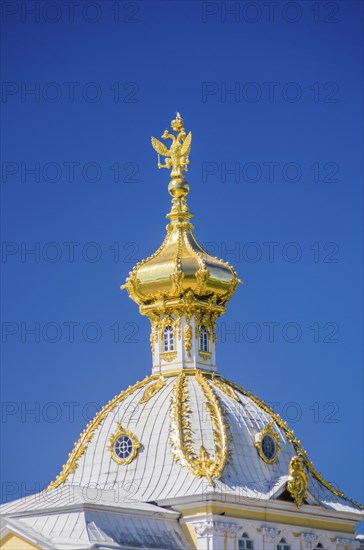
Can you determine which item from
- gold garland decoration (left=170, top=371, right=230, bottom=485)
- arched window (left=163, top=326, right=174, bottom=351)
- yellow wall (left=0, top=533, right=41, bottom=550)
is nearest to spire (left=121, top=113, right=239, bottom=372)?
arched window (left=163, top=326, right=174, bottom=351)

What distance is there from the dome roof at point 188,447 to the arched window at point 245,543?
1.40 meters

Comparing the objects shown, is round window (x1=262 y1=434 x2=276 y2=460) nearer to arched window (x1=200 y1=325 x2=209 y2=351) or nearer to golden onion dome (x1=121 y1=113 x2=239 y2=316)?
arched window (x1=200 y1=325 x2=209 y2=351)

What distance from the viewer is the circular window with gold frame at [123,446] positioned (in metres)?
71.7

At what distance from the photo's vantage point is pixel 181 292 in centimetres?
7625

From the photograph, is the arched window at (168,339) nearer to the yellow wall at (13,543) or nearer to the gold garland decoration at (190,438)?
the gold garland decoration at (190,438)

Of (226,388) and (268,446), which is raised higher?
(226,388)

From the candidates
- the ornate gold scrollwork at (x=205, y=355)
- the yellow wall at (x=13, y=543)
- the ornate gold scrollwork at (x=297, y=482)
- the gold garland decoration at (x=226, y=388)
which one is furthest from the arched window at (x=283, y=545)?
the yellow wall at (x=13, y=543)

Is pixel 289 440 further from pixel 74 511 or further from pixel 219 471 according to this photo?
pixel 74 511

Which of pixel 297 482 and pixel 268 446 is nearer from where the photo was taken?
pixel 297 482

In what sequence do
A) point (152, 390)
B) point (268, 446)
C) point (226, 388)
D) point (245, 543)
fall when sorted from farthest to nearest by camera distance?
point (226, 388) → point (152, 390) → point (268, 446) → point (245, 543)

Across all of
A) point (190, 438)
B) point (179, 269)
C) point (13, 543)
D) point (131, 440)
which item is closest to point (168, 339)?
point (179, 269)

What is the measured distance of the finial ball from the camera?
78.2 metres

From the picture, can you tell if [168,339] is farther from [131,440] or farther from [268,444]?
[268,444]

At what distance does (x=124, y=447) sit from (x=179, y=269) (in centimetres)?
772
